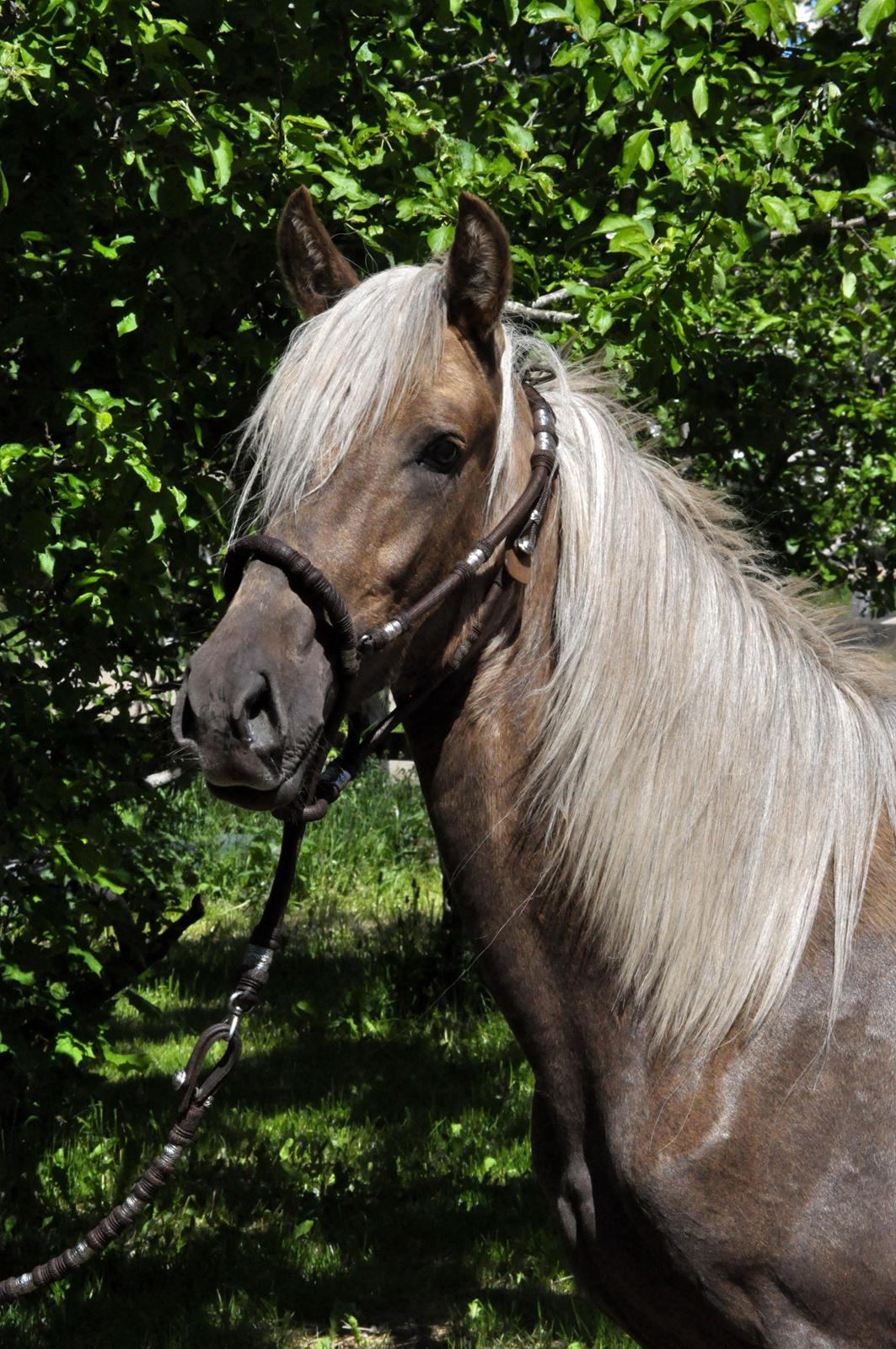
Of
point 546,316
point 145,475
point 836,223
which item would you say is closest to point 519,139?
point 546,316

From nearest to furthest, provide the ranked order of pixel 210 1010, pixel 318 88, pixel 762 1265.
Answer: pixel 762 1265 → pixel 318 88 → pixel 210 1010

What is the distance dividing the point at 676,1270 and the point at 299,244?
175cm

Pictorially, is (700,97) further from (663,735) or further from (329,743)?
(329,743)

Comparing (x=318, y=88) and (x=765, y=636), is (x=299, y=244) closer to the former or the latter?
(x=765, y=636)

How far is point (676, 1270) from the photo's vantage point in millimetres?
1809

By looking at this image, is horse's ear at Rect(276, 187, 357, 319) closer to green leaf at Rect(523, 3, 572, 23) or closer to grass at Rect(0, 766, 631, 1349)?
green leaf at Rect(523, 3, 572, 23)

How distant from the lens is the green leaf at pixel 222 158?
96.5 inches

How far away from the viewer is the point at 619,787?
1938 mm

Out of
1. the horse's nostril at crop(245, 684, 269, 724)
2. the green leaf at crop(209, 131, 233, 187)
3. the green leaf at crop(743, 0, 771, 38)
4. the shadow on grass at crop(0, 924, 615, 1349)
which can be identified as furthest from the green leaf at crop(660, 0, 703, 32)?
the shadow on grass at crop(0, 924, 615, 1349)

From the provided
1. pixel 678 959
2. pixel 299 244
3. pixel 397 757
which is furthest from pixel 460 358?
pixel 397 757

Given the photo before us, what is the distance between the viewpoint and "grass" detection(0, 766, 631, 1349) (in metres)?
3.66

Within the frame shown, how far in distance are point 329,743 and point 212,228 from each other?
1.65 m

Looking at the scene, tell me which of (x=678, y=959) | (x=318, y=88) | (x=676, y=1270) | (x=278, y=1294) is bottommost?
(x=278, y=1294)

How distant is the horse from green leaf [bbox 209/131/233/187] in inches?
24.2
